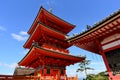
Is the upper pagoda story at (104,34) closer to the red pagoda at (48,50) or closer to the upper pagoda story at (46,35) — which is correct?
the red pagoda at (48,50)

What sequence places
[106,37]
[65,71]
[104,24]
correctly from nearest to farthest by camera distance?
1. [104,24]
2. [106,37]
3. [65,71]

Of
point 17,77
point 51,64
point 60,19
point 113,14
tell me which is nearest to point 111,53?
point 113,14

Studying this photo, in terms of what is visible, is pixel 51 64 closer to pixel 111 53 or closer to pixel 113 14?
pixel 111 53

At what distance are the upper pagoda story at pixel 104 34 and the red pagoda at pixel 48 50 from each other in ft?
18.0

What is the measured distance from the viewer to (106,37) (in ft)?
24.9

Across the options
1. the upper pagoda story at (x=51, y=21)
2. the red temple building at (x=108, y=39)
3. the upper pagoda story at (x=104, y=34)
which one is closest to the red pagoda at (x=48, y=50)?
the upper pagoda story at (x=51, y=21)

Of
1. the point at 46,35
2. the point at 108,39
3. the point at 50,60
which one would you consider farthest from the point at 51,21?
the point at 108,39

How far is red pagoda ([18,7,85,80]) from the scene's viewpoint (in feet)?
43.3

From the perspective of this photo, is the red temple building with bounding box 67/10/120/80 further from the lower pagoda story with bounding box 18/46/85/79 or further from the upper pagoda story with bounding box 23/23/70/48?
the upper pagoda story with bounding box 23/23/70/48

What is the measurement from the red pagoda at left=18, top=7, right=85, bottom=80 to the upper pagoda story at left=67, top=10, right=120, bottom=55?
18.0 feet

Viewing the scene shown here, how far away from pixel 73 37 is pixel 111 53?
8.70 ft

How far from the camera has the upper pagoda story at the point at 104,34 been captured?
6035 millimetres

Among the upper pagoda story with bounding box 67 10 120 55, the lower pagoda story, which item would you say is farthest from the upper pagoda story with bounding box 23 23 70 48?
the upper pagoda story with bounding box 67 10 120 55

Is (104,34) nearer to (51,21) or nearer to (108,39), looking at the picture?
(108,39)
